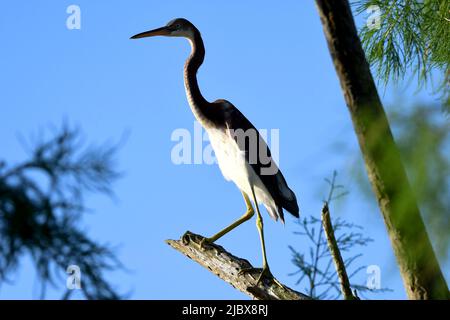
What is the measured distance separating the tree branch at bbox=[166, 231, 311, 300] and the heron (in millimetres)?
102

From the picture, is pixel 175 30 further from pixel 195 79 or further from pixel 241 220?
pixel 241 220

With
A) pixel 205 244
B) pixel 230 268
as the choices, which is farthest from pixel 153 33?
pixel 230 268

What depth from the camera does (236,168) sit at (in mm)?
4980

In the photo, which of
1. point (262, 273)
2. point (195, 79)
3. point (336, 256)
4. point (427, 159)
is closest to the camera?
point (427, 159)

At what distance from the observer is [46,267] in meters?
1.87

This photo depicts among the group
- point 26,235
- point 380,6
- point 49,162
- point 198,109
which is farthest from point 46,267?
point 380,6

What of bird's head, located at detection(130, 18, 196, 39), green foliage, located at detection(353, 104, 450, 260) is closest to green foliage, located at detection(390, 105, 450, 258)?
green foliage, located at detection(353, 104, 450, 260)

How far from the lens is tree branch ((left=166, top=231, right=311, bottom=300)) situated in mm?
3822

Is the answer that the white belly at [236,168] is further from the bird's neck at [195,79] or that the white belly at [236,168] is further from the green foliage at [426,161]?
the green foliage at [426,161]

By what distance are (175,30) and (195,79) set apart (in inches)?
23.2

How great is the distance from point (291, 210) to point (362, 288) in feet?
4.45

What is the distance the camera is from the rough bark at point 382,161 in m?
2.34

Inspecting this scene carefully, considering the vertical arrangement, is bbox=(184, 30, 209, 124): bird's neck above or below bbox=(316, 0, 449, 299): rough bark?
above

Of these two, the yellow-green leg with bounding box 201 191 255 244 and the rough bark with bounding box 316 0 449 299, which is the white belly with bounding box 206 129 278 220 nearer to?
the yellow-green leg with bounding box 201 191 255 244
